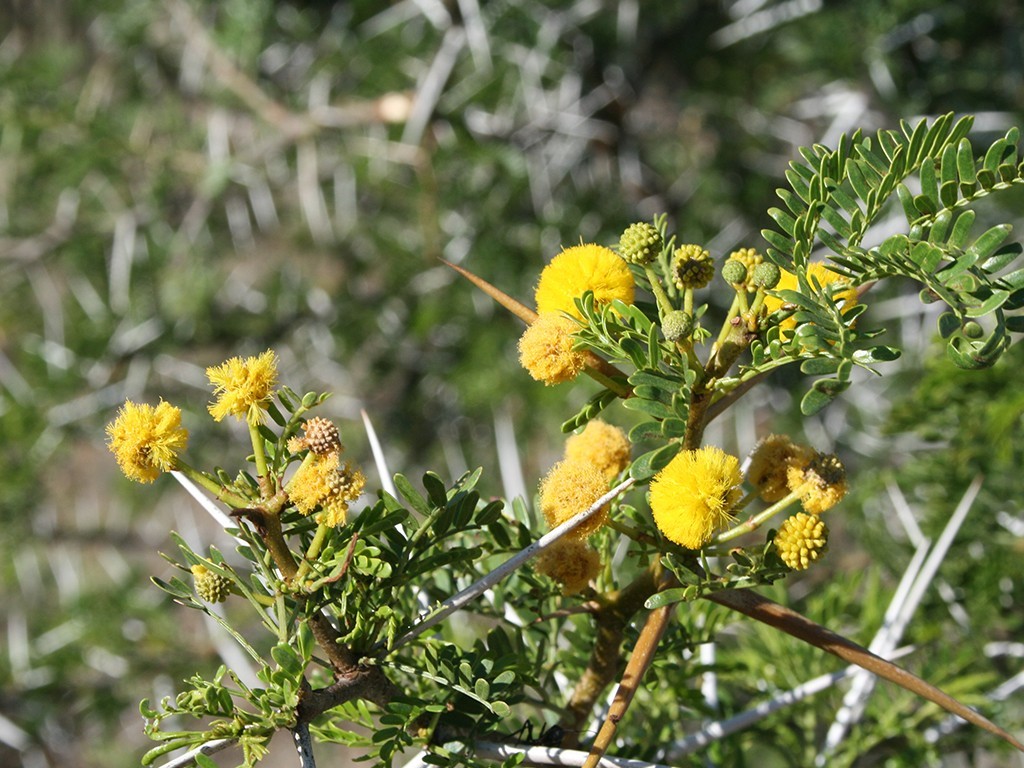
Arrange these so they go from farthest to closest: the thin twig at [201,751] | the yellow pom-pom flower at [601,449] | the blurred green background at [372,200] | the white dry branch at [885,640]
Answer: the blurred green background at [372,200] < the white dry branch at [885,640] < the yellow pom-pom flower at [601,449] < the thin twig at [201,751]

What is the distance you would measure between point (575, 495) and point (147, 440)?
22cm

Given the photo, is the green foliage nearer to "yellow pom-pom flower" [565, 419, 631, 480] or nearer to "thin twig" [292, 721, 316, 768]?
"yellow pom-pom flower" [565, 419, 631, 480]

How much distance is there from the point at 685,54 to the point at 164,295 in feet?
4.00

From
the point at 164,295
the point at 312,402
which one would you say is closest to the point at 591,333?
the point at 312,402

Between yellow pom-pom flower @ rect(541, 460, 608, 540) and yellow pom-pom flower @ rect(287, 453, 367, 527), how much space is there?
0.10 metres

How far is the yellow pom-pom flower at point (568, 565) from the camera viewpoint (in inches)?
19.9

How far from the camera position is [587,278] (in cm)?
47

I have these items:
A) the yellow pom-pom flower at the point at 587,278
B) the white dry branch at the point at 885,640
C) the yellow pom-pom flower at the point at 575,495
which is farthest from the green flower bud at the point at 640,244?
the white dry branch at the point at 885,640

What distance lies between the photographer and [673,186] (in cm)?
186

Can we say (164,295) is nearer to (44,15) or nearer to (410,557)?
(44,15)

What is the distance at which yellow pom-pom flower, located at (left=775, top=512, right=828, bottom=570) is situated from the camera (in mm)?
439

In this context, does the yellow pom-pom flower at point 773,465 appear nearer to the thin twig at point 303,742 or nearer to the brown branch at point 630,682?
the brown branch at point 630,682

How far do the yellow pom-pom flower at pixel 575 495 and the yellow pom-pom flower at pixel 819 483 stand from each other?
0.33 ft

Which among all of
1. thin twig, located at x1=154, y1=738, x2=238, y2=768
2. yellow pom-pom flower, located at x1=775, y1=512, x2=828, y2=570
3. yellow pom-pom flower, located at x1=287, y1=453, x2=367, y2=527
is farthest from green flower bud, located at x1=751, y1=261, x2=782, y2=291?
thin twig, located at x1=154, y1=738, x2=238, y2=768
